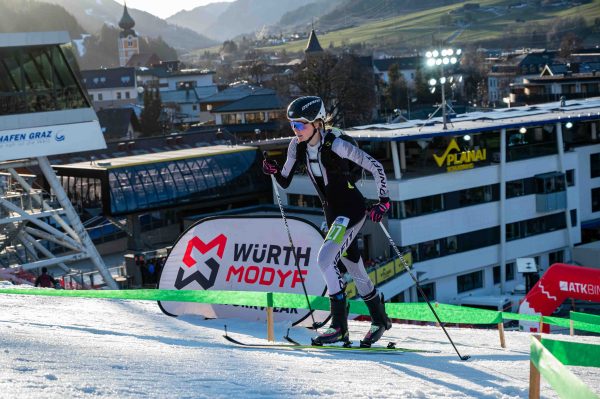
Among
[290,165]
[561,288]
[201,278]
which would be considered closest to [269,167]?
[290,165]

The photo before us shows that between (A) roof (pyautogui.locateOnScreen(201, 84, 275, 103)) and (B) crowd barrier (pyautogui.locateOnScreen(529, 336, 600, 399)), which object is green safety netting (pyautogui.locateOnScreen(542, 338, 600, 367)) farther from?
(A) roof (pyautogui.locateOnScreen(201, 84, 275, 103))

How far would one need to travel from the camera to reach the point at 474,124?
42.2m

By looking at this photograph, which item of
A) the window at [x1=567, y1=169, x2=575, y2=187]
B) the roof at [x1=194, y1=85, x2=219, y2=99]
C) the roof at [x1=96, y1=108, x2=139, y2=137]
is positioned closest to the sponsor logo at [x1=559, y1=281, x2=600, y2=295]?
the window at [x1=567, y1=169, x2=575, y2=187]

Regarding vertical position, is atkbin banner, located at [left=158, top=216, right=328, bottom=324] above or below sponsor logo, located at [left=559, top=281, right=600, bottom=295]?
above

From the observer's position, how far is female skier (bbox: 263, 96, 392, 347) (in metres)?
9.48

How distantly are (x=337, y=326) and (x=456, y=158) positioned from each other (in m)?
30.5

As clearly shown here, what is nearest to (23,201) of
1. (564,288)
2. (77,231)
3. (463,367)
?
(77,231)

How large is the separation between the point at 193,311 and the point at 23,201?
54.8 ft

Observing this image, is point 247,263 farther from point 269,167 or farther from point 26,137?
point 26,137

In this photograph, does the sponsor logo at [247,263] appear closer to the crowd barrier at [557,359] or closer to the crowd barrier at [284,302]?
the crowd barrier at [284,302]

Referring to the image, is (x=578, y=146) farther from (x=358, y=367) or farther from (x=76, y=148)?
(x=358, y=367)

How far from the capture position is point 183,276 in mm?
12180

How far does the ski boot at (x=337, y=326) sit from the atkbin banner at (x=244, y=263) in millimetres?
935

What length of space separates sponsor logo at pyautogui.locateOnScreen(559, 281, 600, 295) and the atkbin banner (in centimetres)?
927
